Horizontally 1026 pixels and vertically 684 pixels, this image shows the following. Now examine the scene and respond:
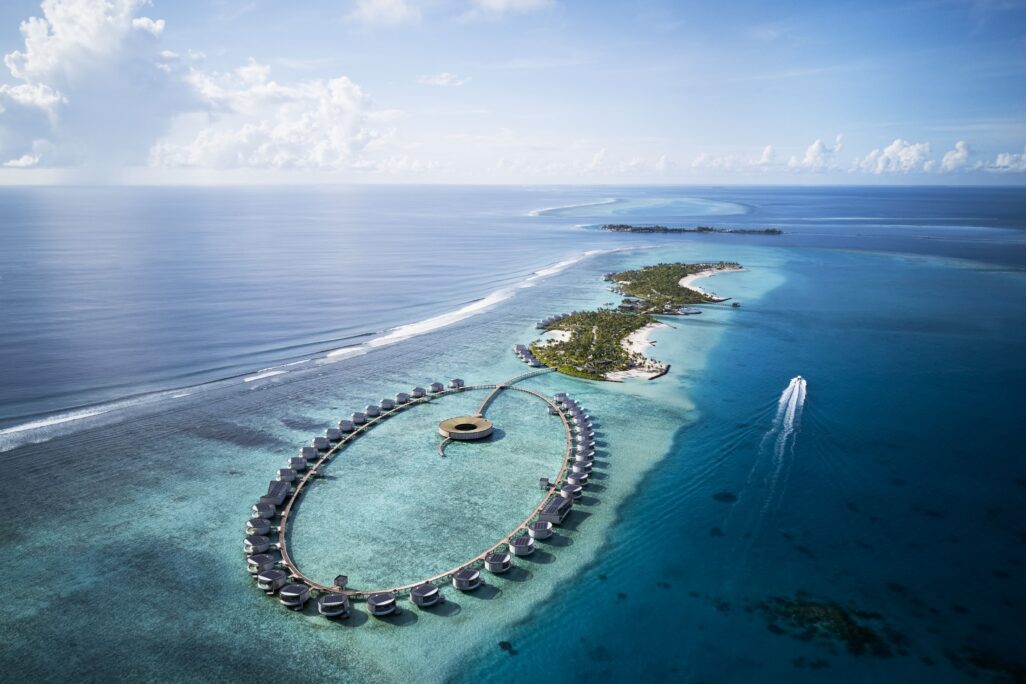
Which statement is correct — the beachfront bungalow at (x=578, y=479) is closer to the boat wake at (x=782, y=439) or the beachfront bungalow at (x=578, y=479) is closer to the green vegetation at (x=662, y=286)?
the boat wake at (x=782, y=439)

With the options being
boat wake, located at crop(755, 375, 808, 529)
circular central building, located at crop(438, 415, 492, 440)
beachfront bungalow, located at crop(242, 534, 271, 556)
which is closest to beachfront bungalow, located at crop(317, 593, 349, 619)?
beachfront bungalow, located at crop(242, 534, 271, 556)

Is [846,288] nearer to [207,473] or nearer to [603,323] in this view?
[603,323]

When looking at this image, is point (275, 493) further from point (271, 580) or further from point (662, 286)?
point (662, 286)

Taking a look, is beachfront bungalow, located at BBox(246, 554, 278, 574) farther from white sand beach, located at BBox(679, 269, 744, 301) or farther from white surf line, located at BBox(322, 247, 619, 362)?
white sand beach, located at BBox(679, 269, 744, 301)

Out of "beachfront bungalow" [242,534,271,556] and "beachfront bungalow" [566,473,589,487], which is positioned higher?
"beachfront bungalow" [566,473,589,487]

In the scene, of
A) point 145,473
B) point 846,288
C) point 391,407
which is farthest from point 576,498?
point 846,288

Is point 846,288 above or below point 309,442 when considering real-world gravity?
above
